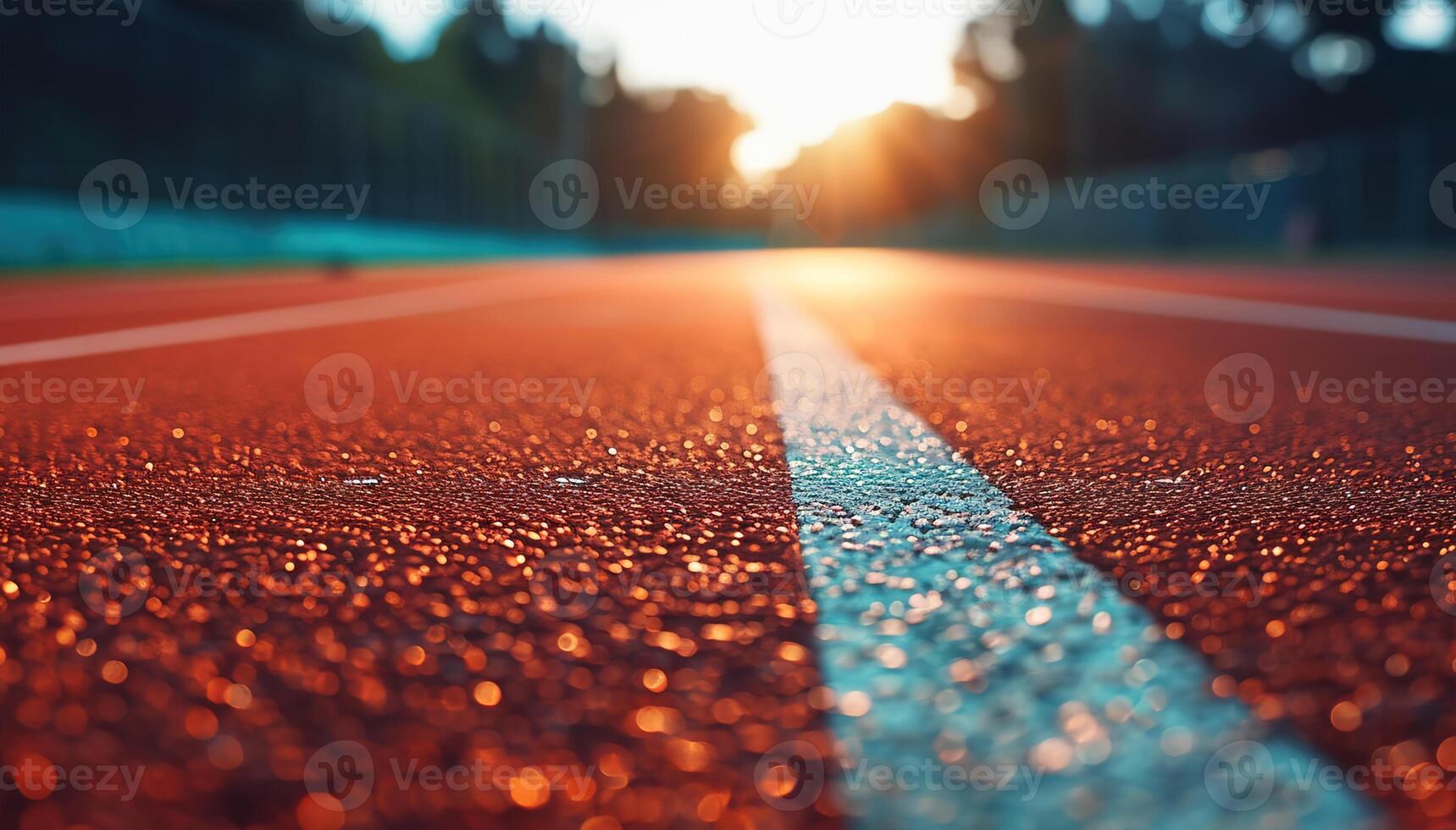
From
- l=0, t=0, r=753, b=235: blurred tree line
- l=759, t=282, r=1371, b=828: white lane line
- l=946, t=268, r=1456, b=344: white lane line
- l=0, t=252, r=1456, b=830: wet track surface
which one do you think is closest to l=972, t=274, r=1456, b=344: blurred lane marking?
l=946, t=268, r=1456, b=344: white lane line

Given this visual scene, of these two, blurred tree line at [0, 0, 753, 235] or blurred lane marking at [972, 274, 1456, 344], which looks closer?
blurred lane marking at [972, 274, 1456, 344]

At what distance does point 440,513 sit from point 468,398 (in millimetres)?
1679

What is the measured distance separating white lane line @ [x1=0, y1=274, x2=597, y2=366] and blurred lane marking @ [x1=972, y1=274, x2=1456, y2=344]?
4.26 meters

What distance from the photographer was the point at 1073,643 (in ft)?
3.94

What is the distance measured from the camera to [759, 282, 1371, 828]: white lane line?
34.3 inches

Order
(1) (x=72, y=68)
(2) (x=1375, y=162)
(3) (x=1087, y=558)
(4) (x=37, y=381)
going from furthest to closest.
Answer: (2) (x=1375, y=162)
(1) (x=72, y=68)
(4) (x=37, y=381)
(3) (x=1087, y=558)

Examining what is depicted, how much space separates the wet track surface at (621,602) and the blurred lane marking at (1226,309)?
112 inches

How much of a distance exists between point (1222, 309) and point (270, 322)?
18.3 feet

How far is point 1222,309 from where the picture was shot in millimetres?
7602

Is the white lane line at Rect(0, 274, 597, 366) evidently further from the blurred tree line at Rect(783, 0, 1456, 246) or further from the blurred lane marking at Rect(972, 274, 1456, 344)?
the blurred tree line at Rect(783, 0, 1456, 246)

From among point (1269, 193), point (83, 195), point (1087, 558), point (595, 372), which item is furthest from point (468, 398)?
point (1269, 193)

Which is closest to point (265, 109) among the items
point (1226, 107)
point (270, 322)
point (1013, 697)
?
point (270, 322)

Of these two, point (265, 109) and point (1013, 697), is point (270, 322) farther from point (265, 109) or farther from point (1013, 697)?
point (265, 109)

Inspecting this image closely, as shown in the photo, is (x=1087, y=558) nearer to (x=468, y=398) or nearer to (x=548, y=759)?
(x=548, y=759)
